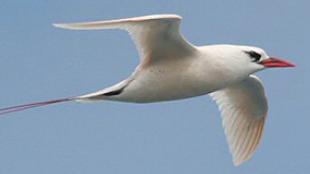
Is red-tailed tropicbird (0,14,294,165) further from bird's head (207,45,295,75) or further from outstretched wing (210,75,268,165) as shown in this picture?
Answer: outstretched wing (210,75,268,165)

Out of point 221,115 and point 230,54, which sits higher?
point 230,54

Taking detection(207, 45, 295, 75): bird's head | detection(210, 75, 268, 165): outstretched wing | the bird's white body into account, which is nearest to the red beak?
detection(207, 45, 295, 75): bird's head

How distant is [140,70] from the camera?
1573cm

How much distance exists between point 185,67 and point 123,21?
174 cm

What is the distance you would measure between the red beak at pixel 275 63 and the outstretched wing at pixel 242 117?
1982 millimetres

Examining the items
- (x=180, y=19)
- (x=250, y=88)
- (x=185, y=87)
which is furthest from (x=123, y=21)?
(x=250, y=88)

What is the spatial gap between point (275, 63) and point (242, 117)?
2585 millimetres

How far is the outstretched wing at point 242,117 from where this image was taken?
18.8 metres

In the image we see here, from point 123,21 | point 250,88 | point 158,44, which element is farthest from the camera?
point 250,88

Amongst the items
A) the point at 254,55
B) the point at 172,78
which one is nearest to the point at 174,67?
the point at 172,78

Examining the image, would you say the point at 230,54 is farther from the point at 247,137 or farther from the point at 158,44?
the point at 247,137

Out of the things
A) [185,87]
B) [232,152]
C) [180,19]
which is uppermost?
[180,19]

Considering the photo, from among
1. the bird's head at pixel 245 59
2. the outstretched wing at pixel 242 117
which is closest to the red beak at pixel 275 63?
the bird's head at pixel 245 59

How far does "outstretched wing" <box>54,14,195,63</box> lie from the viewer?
14062mm
